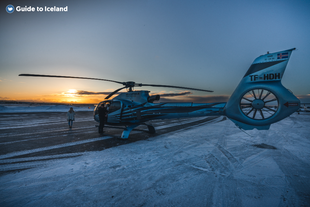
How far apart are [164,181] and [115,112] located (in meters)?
6.54

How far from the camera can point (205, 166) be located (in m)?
4.90

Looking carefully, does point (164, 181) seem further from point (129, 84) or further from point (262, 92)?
point (129, 84)

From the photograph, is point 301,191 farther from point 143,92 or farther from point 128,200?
point 143,92

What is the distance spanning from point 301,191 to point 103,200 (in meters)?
4.88

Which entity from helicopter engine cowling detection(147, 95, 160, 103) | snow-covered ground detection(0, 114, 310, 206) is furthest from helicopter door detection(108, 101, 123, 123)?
snow-covered ground detection(0, 114, 310, 206)

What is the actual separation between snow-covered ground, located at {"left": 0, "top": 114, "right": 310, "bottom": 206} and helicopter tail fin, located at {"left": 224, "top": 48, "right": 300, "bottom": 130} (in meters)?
1.60

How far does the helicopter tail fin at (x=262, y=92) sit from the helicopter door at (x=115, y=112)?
6602mm

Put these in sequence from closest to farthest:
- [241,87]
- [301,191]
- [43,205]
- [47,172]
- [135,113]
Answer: [43,205], [301,191], [47,172], [241,87], [135,113]

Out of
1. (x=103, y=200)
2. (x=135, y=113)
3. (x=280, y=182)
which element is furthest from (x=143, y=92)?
(x=280, y=182)

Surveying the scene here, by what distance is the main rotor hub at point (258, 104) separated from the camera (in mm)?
5266

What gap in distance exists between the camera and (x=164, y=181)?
13.0 feet

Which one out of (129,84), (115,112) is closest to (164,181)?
(115,112)

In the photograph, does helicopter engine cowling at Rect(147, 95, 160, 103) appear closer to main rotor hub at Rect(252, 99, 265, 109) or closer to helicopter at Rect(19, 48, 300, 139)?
helicopter at Rect(19, 48, 300, 139)

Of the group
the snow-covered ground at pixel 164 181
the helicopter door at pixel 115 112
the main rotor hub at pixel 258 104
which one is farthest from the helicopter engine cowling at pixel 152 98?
the main rotor hub at pixel 258 104
